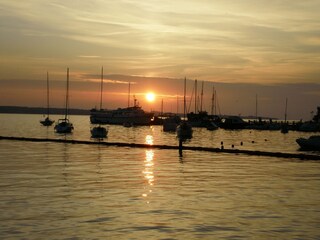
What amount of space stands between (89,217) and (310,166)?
84.0ft

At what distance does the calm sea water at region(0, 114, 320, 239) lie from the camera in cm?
1712

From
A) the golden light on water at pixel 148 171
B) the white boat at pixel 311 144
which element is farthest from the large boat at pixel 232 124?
the golden light on water at pixel 148 171

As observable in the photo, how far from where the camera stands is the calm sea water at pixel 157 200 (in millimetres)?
17125

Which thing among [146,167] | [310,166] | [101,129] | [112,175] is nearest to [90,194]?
[112,175]

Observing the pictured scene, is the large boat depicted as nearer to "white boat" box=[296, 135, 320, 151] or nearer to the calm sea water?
"white boat" box=[296, 135, 320, 151]

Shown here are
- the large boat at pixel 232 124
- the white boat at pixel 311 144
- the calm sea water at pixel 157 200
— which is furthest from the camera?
the large boat at pixel 232 124

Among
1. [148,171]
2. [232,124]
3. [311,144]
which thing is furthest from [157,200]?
[232,124]

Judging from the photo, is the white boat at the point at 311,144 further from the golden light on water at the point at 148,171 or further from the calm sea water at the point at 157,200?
the calm sea water at the point at 157,200

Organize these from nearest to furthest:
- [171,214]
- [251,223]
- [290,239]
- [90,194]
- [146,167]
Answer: [290,239] → [251,223] → [171,214] → [90,194] → [146,167]

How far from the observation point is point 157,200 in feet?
74.5

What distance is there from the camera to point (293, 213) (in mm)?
20281

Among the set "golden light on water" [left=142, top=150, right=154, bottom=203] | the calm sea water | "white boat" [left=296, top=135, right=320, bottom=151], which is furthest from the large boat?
the calm sea water

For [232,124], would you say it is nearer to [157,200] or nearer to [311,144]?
[311,144]

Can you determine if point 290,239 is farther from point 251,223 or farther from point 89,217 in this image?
point 89,217
